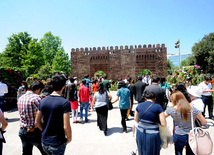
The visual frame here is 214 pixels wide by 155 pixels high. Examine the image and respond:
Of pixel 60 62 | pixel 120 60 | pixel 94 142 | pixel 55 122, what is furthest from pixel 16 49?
pixel 55 122

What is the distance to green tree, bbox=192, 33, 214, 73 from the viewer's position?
23672 millimetres

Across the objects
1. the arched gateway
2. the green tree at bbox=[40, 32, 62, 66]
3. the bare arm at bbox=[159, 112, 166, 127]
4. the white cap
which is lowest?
the bare arm at bbox=[159, 112, 166, 127]

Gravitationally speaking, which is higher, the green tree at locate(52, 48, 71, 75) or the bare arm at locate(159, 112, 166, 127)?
the green tree at locate(52, 48, 71, 75)

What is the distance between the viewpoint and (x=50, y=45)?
30562mm

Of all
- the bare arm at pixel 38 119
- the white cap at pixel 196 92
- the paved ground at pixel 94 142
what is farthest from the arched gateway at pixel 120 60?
the bare arm at pixel 38 119

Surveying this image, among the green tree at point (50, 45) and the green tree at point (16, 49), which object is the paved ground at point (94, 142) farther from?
the green tree at point (50, 45)

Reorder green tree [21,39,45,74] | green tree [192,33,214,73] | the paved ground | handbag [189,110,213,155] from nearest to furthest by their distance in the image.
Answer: handbag [189,110,213,155], the paved ground, green tree [192,33,214,73], green tree [21,39,45,74]

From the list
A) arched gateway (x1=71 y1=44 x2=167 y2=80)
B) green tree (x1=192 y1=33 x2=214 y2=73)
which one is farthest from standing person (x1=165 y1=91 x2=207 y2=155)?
→ green tree (x1=192 y1=33 x2=214 y2=73)

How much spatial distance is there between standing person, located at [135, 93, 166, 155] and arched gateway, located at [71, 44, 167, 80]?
24159 mm

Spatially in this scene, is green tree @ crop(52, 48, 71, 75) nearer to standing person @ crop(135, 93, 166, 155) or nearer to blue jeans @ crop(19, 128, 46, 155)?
blue jeans @ crop(19, 128, 46, 155)

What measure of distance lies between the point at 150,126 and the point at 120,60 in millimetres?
24708

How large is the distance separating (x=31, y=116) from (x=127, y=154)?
243 cm

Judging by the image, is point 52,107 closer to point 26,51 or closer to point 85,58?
point 85,58

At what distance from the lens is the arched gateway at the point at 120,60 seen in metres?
25.4
